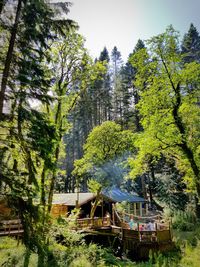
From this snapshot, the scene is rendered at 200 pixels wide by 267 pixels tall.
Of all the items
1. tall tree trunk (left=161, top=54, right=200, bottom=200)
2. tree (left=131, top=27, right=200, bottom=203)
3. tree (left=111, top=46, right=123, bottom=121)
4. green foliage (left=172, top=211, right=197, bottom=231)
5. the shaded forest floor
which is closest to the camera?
the shaded forest floor

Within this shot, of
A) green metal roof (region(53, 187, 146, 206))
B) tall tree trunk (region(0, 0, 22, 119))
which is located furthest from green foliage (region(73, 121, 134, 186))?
tall tree trunk (region(0, 0, 22, 119))

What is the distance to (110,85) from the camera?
41156mm

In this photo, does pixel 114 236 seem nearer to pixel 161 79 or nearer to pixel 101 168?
pixel 101 168

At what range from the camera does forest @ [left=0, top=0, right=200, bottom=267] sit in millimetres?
6988

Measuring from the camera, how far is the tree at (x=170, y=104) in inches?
463

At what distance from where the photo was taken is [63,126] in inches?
526

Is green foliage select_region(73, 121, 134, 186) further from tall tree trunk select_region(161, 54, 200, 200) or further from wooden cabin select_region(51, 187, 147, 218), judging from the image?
tall tree trunk select_region(161, 54, 200, 200)

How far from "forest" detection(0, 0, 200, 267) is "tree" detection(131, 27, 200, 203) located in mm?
47

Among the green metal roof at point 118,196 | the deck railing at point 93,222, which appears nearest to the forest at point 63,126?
the green metal roof at point 118,196

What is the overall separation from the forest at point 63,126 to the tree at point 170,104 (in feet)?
0.15

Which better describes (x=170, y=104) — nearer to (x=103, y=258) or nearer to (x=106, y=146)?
(x=103, y=258)

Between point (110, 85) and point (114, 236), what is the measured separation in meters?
28.6

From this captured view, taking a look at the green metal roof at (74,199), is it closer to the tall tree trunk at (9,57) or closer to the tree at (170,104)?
the tree at (170,104)

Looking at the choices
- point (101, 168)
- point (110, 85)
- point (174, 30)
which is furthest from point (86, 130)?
point (174, 30)
